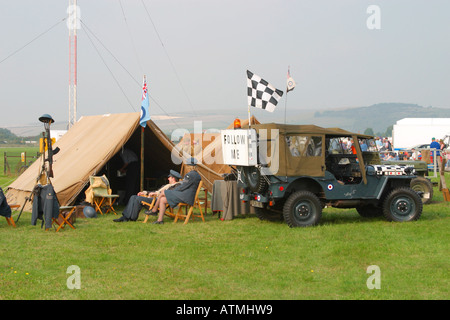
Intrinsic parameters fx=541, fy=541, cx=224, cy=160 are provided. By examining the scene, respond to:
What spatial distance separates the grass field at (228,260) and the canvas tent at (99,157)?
1.71m

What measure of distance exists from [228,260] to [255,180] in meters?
2.85

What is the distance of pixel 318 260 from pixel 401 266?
40.6 inches

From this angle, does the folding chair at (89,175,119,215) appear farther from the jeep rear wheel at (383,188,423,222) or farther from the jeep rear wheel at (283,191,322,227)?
the jeep rear wheel at (383,188,423,222)

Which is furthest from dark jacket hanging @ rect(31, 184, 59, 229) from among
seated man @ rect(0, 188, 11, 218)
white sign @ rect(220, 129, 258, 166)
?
white sign @ rect(220, 129, 258, 166)

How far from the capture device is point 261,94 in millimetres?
11172

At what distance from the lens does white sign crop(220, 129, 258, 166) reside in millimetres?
9492

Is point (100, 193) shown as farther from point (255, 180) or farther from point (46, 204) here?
point (255, 180)

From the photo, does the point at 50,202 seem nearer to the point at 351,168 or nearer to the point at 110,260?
the point at 110,260

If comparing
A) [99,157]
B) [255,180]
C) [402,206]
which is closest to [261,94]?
[255,180]

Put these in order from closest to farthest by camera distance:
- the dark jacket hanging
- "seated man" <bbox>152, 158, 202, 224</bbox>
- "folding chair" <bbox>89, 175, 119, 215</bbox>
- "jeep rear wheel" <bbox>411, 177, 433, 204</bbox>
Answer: the dark jacket hanging < "seated man" <bbox>152, 158, 202, 224</bbox> < "folding chair" <bbox>89, 175, 119, 215</bbox> < "jeep rear wheel" <bbox>411, 177, 433, 204</bbox>

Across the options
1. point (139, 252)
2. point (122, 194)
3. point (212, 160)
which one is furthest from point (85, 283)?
point (212, 160)

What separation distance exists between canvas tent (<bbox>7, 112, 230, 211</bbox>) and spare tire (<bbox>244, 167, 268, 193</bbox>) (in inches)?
115

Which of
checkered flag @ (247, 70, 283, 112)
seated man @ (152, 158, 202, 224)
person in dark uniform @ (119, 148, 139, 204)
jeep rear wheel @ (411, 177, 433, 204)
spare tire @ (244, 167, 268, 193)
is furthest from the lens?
person in dark uniform @ (119, 148, 139, 204)

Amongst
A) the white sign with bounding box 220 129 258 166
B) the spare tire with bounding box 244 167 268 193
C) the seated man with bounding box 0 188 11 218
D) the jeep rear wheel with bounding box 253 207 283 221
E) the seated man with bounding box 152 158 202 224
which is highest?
the white sign with bounding box 220 129 258 166
